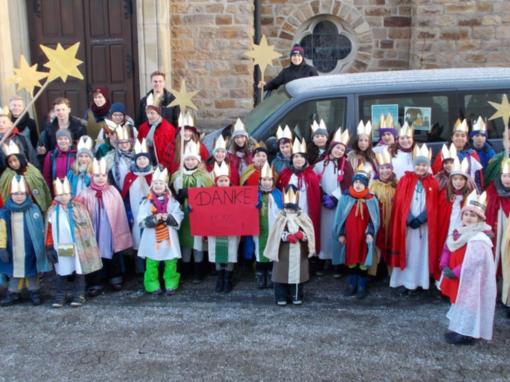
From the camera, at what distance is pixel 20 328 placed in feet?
18.6

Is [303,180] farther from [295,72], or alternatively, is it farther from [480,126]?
[295,72]

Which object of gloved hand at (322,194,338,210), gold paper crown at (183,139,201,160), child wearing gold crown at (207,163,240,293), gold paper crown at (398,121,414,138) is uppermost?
gold paper crown at (398,121,414,138)

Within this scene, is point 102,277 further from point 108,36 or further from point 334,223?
point 108,36

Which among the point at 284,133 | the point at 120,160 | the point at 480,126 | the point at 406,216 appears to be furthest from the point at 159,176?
the point at 480,126

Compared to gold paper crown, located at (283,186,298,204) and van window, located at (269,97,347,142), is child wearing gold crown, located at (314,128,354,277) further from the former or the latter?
gold paper crown, located at (283,186,298,204)

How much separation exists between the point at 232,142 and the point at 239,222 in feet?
3.18

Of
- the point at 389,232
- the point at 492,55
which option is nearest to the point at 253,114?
the point at 389,232

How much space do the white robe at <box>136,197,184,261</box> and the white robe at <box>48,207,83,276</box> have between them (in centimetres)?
61

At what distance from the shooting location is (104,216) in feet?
20.6

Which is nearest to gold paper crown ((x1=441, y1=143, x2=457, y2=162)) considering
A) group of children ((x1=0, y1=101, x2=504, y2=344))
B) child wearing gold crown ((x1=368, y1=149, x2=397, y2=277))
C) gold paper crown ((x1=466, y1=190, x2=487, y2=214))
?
group of children ((x1=0, y1=101, x2=504, y2=344))

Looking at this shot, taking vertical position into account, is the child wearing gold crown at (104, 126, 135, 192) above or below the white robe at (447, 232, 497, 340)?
above

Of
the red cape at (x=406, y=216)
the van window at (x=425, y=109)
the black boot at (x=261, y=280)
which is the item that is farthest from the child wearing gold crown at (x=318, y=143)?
the black boot at (x=261, y=280)

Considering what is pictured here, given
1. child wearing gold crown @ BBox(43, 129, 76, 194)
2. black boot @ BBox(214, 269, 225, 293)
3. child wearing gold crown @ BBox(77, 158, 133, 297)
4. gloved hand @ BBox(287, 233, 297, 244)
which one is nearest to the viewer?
gloved hand @ BBox(287, 233, 297, 244)

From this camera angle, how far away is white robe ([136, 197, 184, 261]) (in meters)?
6.20
